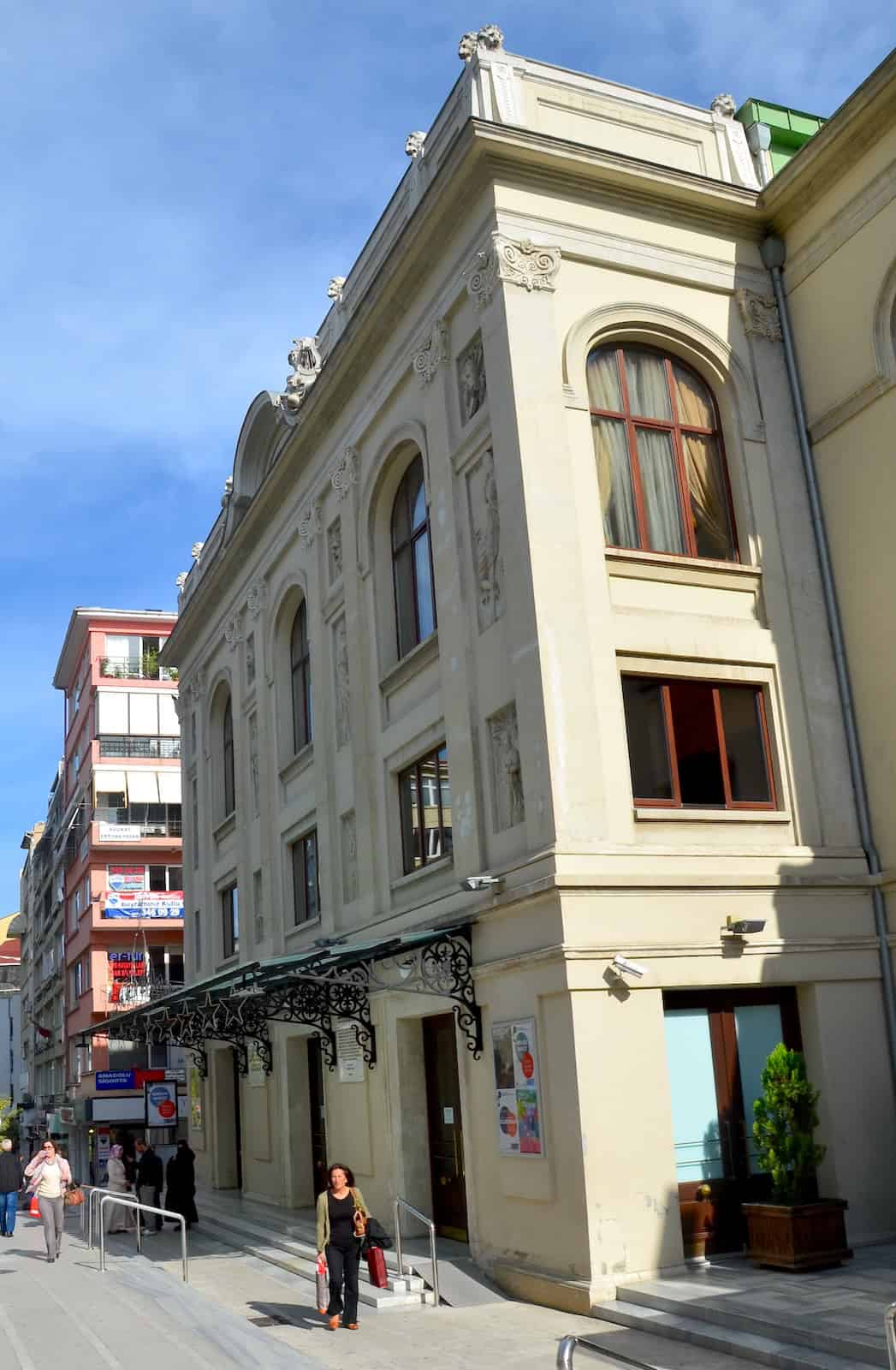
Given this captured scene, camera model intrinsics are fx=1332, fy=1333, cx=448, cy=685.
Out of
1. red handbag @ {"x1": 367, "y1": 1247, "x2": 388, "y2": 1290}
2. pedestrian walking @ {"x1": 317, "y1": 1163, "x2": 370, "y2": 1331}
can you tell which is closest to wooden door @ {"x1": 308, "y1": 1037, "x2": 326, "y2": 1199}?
red handbag @ {"x1": 367, "y1": 1247, "x2": 388, "y2": 1290}

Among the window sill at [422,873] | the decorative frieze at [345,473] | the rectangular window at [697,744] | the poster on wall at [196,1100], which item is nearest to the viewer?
the rectangular window at [697,744]

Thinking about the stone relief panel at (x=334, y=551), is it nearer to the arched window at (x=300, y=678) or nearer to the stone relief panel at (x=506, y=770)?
the arched window at (x=300, y=678)

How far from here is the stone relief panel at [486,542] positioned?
54.3 feet

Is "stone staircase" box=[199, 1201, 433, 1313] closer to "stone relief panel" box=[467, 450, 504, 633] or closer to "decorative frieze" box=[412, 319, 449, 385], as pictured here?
"stone relief panel" box=[467, 450, 504, 633]

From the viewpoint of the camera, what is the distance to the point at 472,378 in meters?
17.5

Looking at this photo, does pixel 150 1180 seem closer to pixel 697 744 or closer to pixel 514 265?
pixel 697 744

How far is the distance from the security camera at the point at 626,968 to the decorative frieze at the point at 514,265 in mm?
8138

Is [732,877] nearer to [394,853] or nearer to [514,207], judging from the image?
[394,853]

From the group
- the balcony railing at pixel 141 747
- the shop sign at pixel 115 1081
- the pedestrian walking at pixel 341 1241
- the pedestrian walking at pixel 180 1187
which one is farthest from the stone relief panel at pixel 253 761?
the balcony railing at pixel 141 747

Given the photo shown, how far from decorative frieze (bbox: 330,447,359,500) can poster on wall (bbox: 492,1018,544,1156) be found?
962cm

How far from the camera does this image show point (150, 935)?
49.4m

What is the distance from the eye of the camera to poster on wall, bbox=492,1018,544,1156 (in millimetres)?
14471

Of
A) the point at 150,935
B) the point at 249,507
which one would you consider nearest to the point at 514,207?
the point at 249,507

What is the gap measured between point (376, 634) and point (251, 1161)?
11.8 metres
